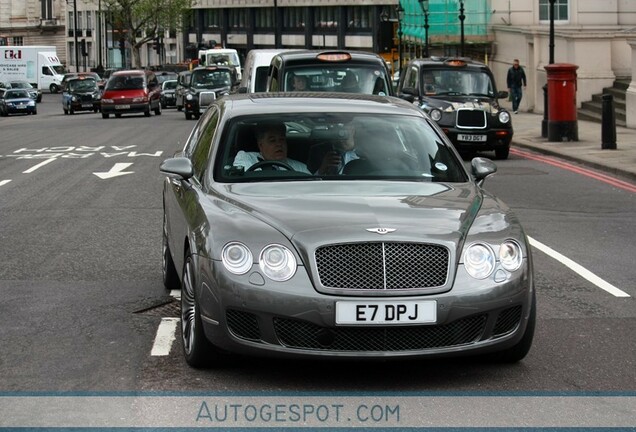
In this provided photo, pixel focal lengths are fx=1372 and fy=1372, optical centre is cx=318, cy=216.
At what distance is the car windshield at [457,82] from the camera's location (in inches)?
1029

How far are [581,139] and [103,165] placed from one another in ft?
34.2

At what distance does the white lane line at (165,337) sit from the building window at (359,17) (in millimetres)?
86770

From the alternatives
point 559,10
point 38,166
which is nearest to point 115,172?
point 38,166

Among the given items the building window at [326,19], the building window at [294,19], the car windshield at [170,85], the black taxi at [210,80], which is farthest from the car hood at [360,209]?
the building window at [294,19]

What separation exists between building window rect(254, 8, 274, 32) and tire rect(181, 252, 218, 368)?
10185cm

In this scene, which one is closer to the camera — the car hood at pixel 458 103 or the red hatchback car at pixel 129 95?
the car hood at pixel 458 103

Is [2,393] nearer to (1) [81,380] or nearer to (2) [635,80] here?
(1) [81,380]

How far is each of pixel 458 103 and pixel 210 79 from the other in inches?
989

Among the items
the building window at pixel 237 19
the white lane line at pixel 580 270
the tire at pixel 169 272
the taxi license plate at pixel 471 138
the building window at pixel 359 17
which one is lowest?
the white lane line at pixel 580 270

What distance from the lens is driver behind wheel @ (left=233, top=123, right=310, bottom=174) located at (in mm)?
8273

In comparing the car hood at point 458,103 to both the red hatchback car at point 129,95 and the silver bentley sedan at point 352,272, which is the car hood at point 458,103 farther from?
the red hatchback car at point 129,95

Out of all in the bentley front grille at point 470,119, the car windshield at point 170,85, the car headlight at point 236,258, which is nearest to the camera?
the car headlight at point 236,258

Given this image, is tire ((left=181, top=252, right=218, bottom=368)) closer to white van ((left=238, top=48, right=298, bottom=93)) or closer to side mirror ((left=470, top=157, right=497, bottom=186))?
side mirror ((left=470, top=157, right=497, bottom=186))

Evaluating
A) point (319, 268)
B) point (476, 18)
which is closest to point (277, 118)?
point (319, 268)
